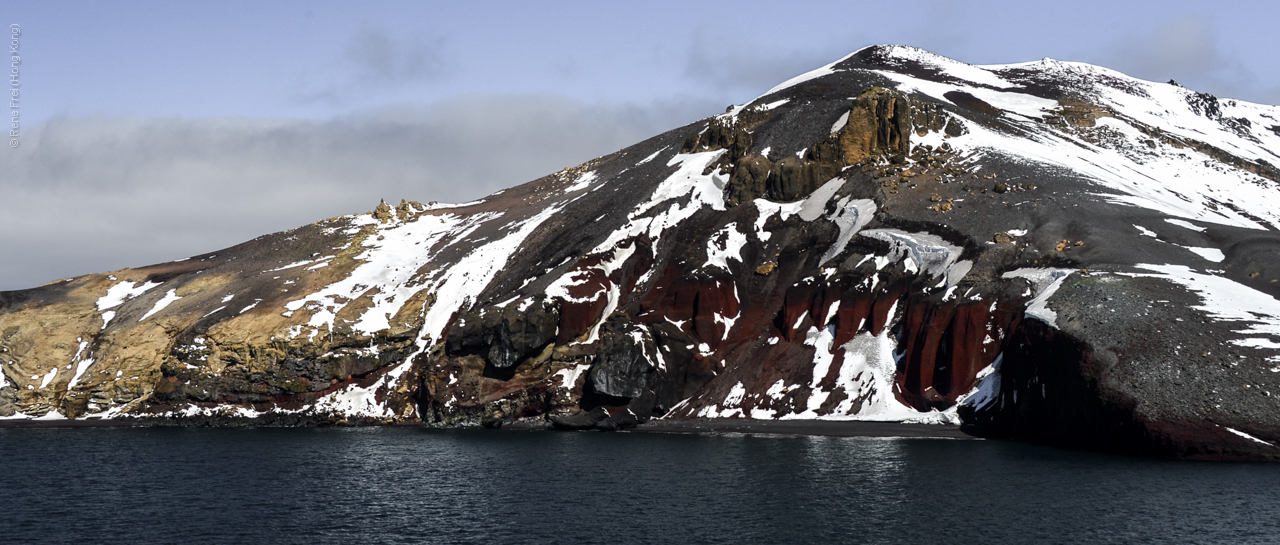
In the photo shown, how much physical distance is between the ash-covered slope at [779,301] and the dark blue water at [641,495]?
10062 mm

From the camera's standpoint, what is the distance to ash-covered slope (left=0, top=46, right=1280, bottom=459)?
247 feet

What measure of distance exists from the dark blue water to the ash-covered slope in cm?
1006

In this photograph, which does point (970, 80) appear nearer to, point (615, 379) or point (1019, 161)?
point (1019, 161)

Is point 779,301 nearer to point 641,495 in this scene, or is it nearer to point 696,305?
point 696,305

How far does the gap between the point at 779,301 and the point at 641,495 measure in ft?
167

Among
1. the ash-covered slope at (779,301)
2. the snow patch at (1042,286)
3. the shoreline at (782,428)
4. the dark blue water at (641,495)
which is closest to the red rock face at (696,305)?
the ash-covered slope at (779,301)

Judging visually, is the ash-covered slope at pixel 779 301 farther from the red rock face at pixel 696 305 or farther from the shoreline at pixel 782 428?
the shoreline at pixel 782 428

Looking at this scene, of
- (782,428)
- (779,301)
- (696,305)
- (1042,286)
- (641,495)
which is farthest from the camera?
(696,305)

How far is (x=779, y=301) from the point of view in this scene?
10662 centimetres

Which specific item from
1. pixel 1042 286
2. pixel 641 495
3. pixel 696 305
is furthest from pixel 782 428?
pixel 641 495

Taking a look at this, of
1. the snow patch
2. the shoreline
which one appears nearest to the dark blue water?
the shoreline

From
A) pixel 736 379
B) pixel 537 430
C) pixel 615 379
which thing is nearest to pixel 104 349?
pixel 537 430

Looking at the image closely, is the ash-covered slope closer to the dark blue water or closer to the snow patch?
the snow patch

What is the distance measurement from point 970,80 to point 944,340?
100700 mm
